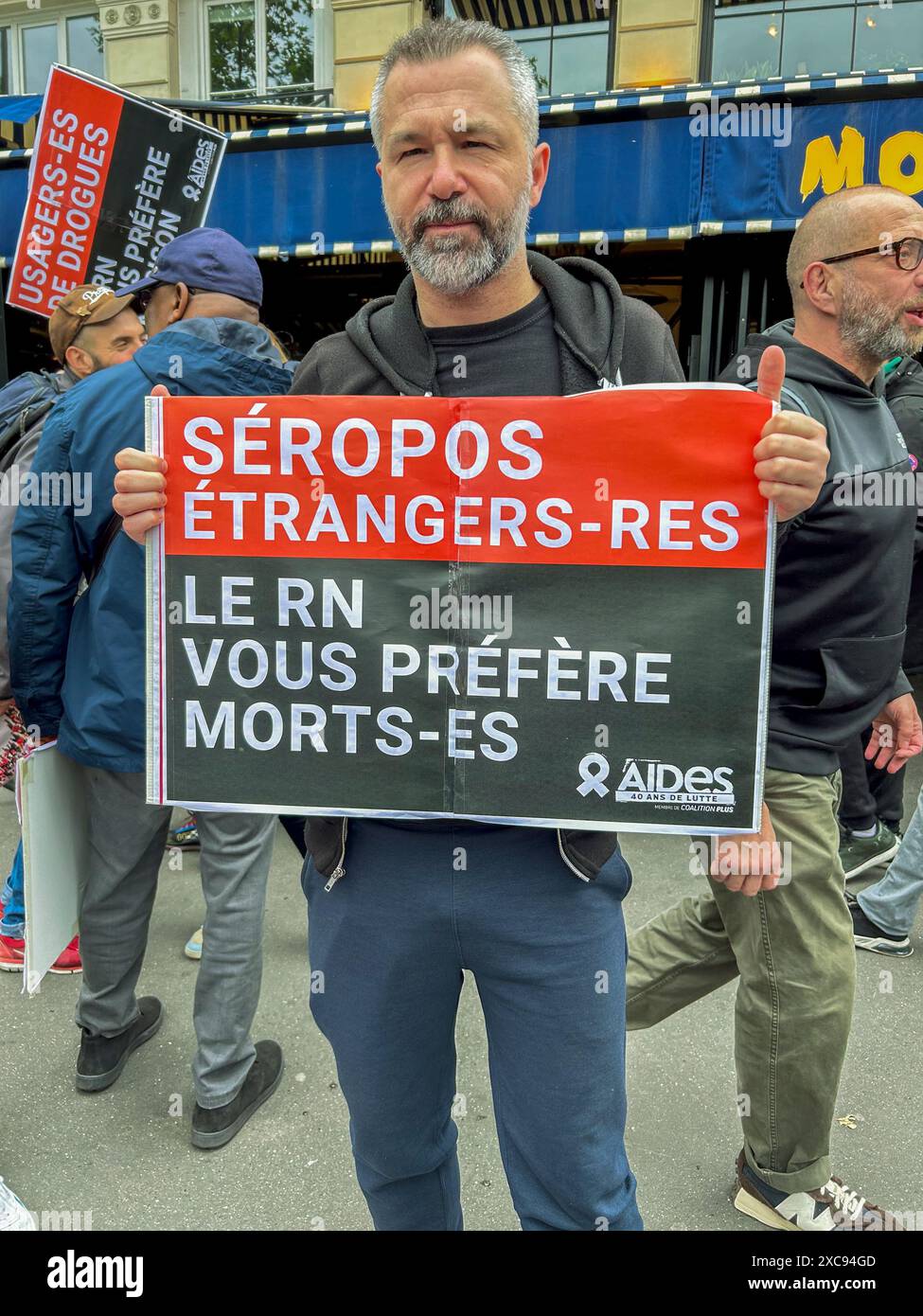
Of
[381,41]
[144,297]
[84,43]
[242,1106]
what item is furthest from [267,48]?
[242,1106]

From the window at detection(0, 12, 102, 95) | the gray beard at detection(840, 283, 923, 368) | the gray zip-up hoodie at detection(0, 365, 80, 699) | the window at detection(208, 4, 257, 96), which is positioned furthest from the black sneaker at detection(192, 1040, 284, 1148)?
the window at detection(0, 12, 102, 95)

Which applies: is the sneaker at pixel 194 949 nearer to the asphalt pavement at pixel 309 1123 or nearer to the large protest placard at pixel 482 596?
the asphalt pavement at pixel 309 1123

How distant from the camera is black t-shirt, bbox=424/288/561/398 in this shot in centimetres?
168

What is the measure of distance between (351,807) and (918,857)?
2682 millimetres

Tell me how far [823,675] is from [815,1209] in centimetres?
128

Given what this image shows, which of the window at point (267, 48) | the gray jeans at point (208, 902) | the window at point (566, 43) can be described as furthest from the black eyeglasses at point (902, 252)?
the window at point (267, 48)

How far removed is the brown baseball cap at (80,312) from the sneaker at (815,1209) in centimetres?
310

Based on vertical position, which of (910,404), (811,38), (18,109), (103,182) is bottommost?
(910,404)

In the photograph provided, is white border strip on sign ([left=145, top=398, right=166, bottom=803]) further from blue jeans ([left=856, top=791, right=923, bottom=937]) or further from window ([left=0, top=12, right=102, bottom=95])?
window ([left=0, top=12, right=102, bottom=95])

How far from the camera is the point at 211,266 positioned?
2.81m

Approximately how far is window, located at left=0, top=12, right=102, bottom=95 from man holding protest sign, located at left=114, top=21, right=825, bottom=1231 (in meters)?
11.8

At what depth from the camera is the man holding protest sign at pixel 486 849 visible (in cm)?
158

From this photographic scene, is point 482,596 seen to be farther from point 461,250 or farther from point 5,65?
point 5,65

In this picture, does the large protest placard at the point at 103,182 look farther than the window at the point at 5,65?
No
